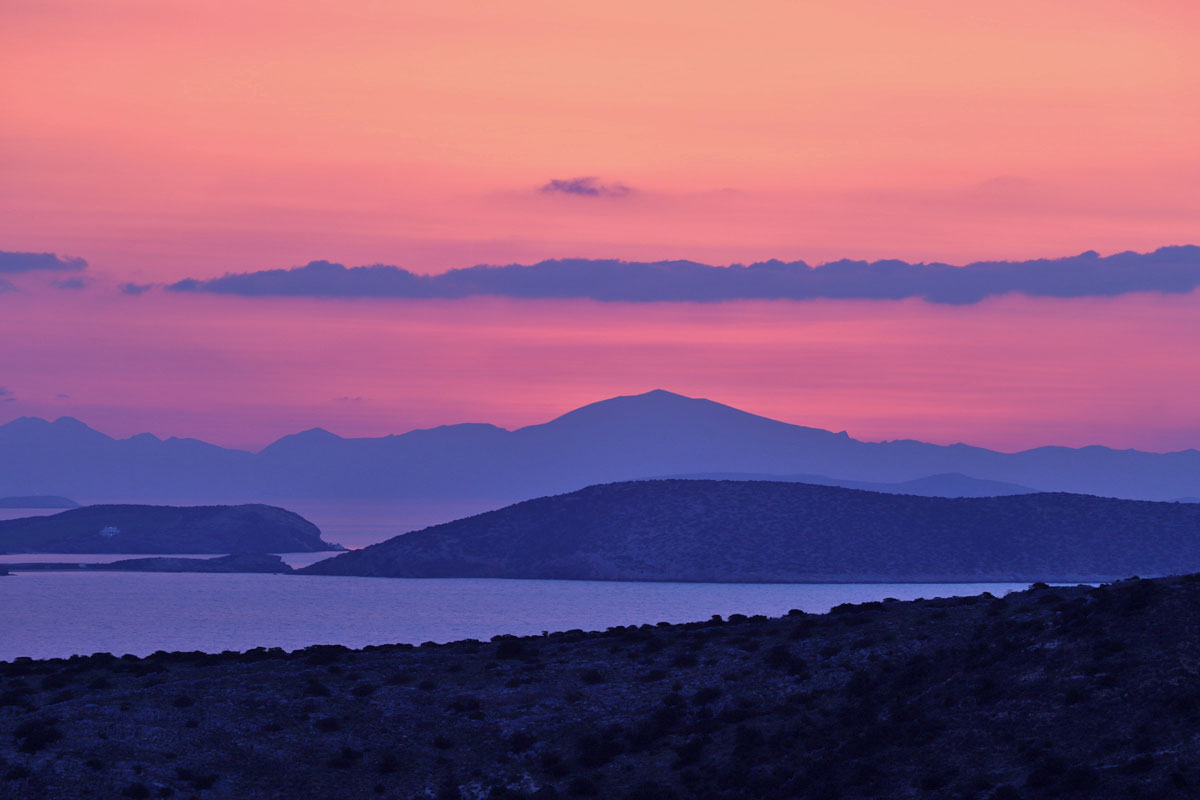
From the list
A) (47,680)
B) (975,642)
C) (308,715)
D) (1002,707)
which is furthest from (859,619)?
(47,680)

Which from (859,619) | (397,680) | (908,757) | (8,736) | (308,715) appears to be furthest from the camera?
(859,619)

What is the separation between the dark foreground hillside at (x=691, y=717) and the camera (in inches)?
1711

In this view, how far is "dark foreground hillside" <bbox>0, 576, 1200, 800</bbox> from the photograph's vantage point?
43.5 meters

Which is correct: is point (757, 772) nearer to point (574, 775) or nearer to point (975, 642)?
point (574, 775)

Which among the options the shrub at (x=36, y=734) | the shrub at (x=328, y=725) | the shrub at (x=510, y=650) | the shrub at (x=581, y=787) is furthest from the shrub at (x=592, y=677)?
the shrub at (x=36, y=734)

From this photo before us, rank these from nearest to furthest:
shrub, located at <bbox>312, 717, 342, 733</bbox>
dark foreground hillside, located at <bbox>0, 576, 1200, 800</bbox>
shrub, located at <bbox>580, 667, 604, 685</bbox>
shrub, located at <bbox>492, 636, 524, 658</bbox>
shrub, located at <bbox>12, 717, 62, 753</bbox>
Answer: dark foreground hillside, located at <bbox>0, 576, 1200, 800</bbox> → shrub, located at <bbox>12, 717, 62, 753</bbox> → shrub, located at <bbox>312, 717, 342, 733</bbox> → shrub, located at <bbox>580, 667, 604, 685</bbox> → shrub, located at <bbox>492, 636, 524, 658</bbox>

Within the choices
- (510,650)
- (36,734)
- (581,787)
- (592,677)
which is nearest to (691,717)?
(592,677)

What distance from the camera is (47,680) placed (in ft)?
194

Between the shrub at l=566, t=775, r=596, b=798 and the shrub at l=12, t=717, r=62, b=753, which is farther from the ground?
the shrub at l=12, t=717, r=62, b=753

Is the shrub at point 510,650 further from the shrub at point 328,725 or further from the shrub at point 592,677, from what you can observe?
the shrub at point 328,725

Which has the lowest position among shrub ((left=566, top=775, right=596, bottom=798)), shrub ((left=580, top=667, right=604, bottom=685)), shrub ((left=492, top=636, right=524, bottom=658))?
shrub ((left=566, top=775, right=596, bottom=798))

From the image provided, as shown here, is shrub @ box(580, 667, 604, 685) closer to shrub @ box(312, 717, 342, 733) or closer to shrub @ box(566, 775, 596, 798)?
shrub @ box(566, 775, 596, 798)

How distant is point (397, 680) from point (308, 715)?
6.01m

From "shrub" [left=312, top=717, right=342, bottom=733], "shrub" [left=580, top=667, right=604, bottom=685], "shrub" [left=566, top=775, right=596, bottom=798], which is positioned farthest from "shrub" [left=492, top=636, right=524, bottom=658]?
"shrub" [left=566, top=775, right=596, bottom=798]
